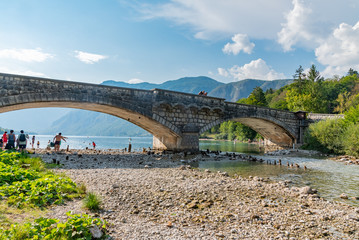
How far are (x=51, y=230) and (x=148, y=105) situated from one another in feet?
63.6

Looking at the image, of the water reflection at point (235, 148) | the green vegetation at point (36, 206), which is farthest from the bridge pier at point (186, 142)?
the green vegetation at point (36, 206)

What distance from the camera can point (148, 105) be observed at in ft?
75.5

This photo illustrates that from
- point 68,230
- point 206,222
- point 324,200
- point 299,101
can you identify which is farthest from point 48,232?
point 299,101

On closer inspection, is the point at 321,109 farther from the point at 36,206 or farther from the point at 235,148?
the point at 36,206

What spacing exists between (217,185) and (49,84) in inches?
636

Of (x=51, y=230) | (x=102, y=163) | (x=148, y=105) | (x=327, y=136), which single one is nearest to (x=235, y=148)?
(x=327, y=136)

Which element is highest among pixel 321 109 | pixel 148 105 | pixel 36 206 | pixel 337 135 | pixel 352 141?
pixel 321 109

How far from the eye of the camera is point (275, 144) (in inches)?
1766

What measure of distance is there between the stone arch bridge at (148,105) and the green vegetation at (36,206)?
33.6ft

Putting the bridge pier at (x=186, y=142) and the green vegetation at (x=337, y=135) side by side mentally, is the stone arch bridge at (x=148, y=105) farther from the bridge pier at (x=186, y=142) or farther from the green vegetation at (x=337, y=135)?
the green vegetation at (x=337, y=135)

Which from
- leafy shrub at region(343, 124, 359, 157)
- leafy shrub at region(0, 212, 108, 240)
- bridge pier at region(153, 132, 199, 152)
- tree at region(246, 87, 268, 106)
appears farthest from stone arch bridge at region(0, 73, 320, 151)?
tree at region(246, 87, 268, 106)

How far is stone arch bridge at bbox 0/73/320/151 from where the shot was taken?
17.5 m

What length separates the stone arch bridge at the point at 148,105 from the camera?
57.4 ft

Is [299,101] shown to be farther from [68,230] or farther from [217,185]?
[68,230]
